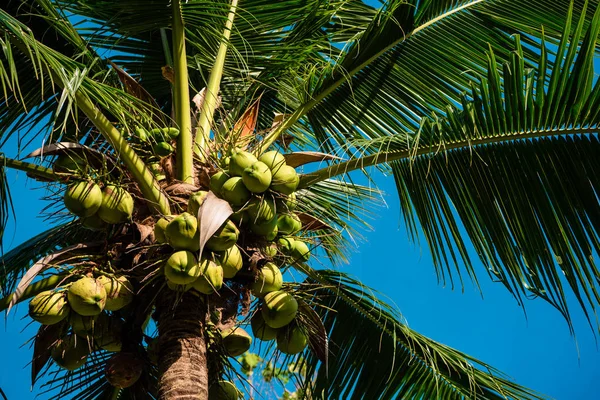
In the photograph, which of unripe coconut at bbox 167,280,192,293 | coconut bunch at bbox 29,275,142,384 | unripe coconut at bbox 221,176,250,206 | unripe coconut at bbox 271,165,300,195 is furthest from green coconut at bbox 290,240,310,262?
coconut bunch at bbox 29,275,142,384

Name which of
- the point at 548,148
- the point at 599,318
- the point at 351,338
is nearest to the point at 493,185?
the point at 548,148

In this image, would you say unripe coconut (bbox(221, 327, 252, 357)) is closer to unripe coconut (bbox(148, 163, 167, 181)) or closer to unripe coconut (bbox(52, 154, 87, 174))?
unripe coconut (bbox(148, 163, 167, 181))

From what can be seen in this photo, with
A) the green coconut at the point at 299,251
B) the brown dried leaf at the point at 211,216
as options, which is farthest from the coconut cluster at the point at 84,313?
the green coconut at the point at 299,251

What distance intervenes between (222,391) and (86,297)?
866 mm

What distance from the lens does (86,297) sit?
2707mm

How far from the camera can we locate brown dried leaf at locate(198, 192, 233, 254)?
263 centimetres

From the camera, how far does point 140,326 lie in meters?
3.04

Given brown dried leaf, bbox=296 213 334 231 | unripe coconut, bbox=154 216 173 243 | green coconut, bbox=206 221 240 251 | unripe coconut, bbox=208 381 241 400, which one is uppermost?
brown dried leaf, bbox=296 213 334 231

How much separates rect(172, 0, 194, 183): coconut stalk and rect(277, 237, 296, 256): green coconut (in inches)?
17.8

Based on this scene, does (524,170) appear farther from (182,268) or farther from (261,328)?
(182,268)

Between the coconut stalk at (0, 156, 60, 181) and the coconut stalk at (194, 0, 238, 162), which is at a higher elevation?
the coconut stalk at (194, 0, 238, 162)

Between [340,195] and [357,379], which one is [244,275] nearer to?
[357,379]

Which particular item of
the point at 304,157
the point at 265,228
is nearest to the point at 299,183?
the point at 304,157

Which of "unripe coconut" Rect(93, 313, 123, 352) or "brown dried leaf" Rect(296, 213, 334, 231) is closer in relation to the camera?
"unripe coconut" Rect(93, 313, 123, 352)
